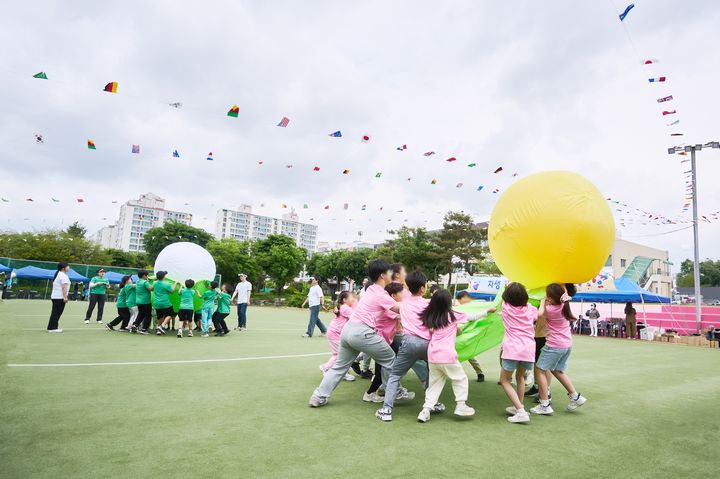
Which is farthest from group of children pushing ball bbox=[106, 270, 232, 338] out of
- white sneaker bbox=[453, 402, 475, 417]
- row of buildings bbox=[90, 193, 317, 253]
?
row of buildings bbox=[90, 193, 317, 253]

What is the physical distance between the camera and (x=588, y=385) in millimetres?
6656

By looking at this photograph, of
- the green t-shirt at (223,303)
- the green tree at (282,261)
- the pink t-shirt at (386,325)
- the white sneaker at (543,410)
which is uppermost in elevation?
the green tree at (282,261)

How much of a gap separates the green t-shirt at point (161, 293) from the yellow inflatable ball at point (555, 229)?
866 centimetres

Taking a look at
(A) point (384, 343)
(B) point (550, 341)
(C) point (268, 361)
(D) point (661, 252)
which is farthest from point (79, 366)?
(D) point (661, 252)

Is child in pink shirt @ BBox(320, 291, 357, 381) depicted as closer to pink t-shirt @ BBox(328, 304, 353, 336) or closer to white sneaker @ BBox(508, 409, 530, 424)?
pink t-shirt @ BBox(328, 304, 353, 336)

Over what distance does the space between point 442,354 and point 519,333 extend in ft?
3.30

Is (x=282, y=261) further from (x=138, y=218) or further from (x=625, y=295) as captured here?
(x=138, y=218)

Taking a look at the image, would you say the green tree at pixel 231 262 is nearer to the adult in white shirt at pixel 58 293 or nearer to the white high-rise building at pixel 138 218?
the adult in white shirt at pixel 58 293

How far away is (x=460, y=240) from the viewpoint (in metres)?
36.2

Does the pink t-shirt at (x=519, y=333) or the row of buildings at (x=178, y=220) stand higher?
the row of buildings at (x=178, y=220)

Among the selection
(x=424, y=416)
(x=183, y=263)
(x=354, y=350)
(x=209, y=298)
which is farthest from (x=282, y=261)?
(x=424, y=416)

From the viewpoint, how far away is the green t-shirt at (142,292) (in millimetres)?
10727

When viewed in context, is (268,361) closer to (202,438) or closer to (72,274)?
(202,438)

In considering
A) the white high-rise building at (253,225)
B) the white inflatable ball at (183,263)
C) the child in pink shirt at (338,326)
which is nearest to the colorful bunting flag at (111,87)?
the white inflatable ball at (183,263)
